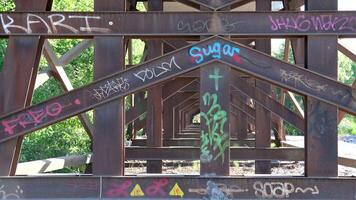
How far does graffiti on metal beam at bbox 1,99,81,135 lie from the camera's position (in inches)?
225

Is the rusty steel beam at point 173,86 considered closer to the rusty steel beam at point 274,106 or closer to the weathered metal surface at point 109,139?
the rusty steel beam at point 274,106

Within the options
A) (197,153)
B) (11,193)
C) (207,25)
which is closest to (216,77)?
(207,25)

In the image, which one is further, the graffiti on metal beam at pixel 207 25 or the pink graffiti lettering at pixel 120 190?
the graffiti on metal beam at pixel 207 25

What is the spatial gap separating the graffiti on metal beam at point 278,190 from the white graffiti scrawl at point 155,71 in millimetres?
1513

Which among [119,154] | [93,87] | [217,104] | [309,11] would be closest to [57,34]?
[93,87]

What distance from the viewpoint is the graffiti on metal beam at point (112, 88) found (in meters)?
5.70

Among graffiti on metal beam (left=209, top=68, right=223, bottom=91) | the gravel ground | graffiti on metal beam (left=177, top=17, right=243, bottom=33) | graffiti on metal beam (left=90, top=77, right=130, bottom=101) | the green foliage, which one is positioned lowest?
the gravel ground

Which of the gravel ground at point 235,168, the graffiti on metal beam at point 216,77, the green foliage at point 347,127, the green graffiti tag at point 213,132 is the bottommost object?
the gravel ground at point 235,168

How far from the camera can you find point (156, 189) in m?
5.65

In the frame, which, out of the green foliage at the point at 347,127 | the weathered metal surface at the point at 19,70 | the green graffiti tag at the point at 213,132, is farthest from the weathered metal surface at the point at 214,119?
the green foliage at the point at 347,127

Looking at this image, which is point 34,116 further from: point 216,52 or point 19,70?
point 216,52

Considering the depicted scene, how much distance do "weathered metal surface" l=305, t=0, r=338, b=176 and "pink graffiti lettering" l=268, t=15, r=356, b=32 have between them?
11 centimetres

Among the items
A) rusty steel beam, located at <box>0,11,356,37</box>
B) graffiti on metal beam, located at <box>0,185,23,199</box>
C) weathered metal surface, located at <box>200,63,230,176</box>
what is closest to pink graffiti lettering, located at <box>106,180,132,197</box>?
weathered metal surface, located at <box>200,63,230,176</box>

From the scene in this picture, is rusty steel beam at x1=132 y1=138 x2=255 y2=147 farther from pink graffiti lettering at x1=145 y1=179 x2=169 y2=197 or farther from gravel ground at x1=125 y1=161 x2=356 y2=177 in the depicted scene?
pink graffiti lettering at x1=145 y1=179 x2=169 y2=197
